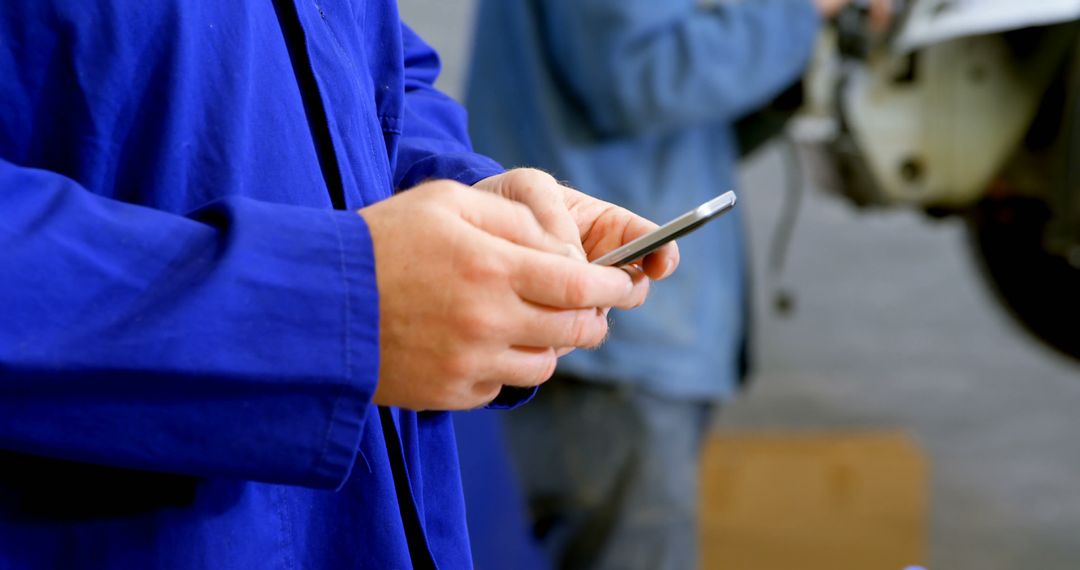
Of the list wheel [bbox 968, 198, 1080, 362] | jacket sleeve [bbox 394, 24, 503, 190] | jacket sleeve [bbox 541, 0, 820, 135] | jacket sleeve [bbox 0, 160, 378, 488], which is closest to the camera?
jacket sleeve [bbox 0, 160, 378, 488]

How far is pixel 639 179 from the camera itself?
124cm

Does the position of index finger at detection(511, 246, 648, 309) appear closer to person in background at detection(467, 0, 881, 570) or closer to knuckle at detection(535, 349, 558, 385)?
knuckle at detection(535, 349, 558, 385)

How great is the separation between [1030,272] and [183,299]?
1379 millimetres

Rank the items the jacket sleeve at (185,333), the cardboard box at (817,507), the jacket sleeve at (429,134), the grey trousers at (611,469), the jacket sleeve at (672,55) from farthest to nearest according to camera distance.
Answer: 1. the cardboard box at (817,507)
2. the grey trousers at (611,469)
3. the jacket sleeve at (672,55)
4. the jacket sleeve at (429,134)
5. the jacket sleeve at (185,333)

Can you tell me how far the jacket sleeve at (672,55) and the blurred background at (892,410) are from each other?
0.59m

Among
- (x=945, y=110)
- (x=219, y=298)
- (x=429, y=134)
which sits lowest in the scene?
(x=945, y=110)

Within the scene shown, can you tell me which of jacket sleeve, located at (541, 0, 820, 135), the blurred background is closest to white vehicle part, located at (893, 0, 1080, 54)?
jacket sleeve, located at (541, 0, 820, 135)

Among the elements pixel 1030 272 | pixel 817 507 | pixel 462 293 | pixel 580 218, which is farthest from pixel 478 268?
pixel 817 507

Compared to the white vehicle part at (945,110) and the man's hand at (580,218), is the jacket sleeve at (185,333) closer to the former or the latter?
the man's hand at (580,218)

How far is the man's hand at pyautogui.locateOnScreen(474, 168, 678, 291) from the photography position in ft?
1.52

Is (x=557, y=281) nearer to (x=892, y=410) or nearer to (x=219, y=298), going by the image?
(x=219, y=298)

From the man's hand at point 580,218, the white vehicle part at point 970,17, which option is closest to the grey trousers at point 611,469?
the white vehicle part at point 970,17

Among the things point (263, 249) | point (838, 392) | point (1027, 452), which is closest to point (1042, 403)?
point (1027, 452)

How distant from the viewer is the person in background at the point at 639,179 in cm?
120
